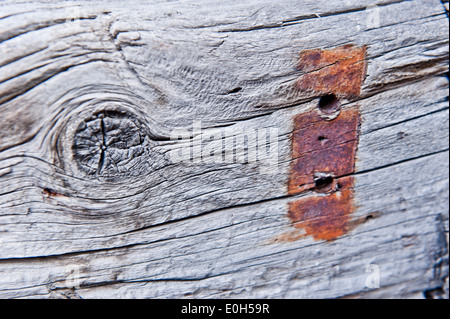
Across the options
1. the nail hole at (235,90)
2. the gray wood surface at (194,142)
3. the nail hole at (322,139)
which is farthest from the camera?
the nail hole at (322,139)

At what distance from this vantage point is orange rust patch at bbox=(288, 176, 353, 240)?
1.62m

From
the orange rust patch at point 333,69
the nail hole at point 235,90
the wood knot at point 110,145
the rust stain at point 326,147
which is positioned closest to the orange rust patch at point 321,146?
the rust stain at point 326,147

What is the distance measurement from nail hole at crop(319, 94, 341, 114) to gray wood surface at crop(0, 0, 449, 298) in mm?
77

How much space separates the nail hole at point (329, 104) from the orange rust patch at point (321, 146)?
0.11ft

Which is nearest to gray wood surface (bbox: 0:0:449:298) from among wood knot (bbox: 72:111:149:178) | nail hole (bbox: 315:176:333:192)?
wood knot (bbox: 72:111:149:178)

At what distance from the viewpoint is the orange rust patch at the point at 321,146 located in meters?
1.51

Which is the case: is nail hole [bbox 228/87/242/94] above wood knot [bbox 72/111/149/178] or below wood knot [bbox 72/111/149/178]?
above

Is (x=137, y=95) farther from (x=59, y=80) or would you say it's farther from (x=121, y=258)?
(x=121, y=258)

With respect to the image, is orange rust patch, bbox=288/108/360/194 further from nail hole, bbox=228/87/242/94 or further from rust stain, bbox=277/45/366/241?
nail hole, bbox=228/87/242/94

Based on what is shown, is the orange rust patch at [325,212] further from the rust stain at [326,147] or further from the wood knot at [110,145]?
the wood knot at [110,145]

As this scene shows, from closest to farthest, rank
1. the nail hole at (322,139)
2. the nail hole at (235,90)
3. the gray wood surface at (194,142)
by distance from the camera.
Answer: the gray wood surface at (194,142) < the nail hole at (235,90) < the nail hole at (322,139)

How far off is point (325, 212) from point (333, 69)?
649 mm

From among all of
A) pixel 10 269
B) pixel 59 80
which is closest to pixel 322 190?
pixel 59 80

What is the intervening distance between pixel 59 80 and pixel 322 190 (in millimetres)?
1178
